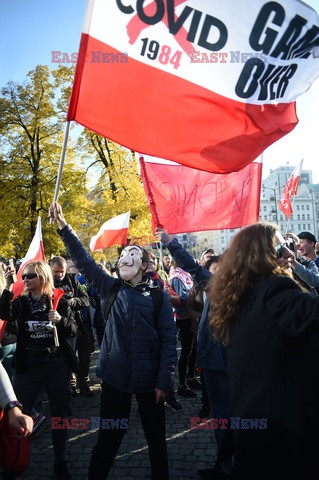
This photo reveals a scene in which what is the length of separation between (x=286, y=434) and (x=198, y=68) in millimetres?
2895

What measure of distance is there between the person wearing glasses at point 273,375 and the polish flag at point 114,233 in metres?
6.73

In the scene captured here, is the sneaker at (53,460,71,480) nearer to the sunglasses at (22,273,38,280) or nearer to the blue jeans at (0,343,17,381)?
the blue jeans at (0,343,17,381)

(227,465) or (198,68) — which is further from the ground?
(198,68)

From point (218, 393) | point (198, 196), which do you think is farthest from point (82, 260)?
point (218, 393)

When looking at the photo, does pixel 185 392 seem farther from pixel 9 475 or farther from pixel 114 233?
pixel 114 233

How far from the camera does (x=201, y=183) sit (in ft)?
14.8

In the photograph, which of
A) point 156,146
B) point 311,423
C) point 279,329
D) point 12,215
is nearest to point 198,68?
point 156,146

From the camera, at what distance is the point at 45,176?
60.7 feet

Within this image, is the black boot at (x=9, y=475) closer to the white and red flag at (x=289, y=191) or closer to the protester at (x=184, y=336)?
the protester at (x=184, y=336)

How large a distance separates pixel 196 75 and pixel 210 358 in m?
2.63

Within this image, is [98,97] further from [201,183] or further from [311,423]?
[311,423]

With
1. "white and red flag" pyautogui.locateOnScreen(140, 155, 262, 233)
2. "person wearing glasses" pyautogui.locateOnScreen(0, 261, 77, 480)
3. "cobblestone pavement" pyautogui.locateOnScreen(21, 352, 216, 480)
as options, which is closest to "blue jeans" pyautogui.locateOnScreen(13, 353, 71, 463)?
"person wearing glasses" pyautogui.locateOnScreen(0, 261, 77, 480)

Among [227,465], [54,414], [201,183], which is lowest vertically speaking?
[227,465]

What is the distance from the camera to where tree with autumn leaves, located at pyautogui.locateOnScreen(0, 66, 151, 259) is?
58.0 feet
